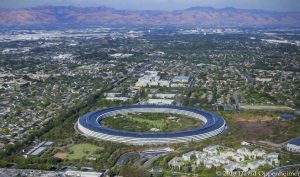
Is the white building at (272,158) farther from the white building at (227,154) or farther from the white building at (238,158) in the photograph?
the white building at (227,154)

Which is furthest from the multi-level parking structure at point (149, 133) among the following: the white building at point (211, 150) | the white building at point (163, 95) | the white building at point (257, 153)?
the white building at point (163, 95)

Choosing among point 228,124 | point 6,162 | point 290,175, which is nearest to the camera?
point 290,175

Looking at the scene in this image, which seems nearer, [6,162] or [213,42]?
[6,162]

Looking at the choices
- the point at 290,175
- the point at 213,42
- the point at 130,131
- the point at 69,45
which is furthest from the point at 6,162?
the point at 213,42

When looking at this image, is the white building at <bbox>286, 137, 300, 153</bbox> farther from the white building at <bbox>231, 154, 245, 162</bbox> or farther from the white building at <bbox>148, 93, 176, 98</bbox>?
the white building at <bbox>148, 93, 176, 98</bbox>

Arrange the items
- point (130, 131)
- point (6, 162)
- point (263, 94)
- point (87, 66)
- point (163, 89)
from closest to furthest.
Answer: point (6, 162) → point (130, 131) → point (263, 94) → point (163, 89) → point (87, 66)

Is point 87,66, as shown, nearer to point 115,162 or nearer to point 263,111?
point 263,111
